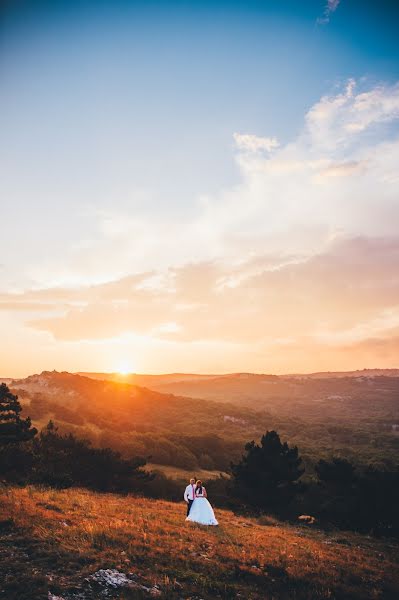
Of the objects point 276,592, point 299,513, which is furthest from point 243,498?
point 276,592

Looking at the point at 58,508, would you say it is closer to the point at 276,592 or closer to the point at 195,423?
the point at 276,592

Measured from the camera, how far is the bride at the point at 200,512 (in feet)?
46.2

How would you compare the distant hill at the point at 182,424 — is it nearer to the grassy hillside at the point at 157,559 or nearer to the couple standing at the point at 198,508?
the couple standing at the point at 198,508

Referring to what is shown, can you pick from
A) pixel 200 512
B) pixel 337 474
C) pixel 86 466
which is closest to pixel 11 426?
pixel 86 466

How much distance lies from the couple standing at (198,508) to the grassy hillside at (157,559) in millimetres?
535

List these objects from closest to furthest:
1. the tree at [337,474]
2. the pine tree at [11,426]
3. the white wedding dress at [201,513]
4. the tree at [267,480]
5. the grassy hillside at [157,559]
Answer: the grassy hillside at [157,559]
the white wedding dress at [201,513]
the pine tree at [11,426]
the tree at [267,480]
the tree at [337,474]

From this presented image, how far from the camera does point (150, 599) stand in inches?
248

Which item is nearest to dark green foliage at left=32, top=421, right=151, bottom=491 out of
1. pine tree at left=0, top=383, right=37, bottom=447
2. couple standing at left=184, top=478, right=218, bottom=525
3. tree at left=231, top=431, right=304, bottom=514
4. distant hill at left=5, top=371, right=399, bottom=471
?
pine tree at left=0, top=383, right=37, bottom=447

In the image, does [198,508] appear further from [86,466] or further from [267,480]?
[86,466]

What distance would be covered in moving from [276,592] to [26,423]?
13.1m

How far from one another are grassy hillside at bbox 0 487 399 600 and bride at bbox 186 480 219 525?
53 centimetres

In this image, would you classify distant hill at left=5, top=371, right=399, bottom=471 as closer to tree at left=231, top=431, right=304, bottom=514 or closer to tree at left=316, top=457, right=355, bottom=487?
tree at left=231, top=431, right=304, bottom=514

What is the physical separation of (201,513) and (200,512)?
2.1 inches

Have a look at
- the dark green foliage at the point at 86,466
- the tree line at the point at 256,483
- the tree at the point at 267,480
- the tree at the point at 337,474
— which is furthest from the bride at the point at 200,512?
the tree at the point at 337,474
